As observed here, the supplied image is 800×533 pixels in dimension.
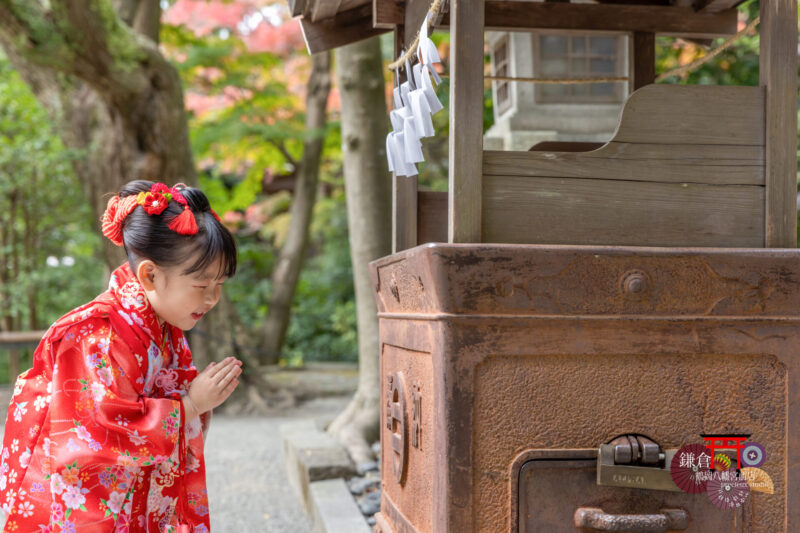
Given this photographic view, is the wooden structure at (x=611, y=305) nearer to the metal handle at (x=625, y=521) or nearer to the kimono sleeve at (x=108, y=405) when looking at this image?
the metal handle at (x=625, y=521)

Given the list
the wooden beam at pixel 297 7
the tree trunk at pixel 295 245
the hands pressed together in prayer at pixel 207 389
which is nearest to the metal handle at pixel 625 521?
the hands pressed together in prayer at pixel 207 389

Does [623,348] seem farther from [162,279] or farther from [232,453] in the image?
[232,453]

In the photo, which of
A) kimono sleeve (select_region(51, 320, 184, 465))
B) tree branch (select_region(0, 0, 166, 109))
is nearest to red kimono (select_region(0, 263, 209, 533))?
kimono sleeve (select_region(51, 320, 184, 465))

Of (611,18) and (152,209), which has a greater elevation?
(611,18)

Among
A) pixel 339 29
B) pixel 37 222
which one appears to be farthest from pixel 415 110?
pixel 37 222

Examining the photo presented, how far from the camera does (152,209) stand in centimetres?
213

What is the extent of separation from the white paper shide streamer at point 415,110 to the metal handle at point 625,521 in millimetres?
1093

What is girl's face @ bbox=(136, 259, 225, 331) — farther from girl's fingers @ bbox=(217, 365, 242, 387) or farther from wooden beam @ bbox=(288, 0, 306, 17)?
wooden beam @ bbox=(288, 0, 306, 17)

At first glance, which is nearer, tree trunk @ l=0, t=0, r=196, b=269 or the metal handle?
the metal handle

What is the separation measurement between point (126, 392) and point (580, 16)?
219 cm

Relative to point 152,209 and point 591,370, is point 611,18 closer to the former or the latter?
point 591,370

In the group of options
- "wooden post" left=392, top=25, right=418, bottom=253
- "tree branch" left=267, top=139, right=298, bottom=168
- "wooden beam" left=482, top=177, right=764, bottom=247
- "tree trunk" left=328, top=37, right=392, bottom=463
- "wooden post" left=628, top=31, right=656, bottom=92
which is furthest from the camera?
"tree branch" left=267, top=139, right=298, bottom=168

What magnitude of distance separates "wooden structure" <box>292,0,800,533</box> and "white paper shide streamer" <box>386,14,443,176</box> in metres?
0.14

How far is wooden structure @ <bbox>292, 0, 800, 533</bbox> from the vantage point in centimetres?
179
